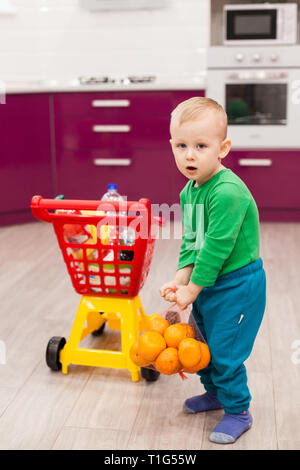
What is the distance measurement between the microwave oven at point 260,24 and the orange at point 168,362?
2.84 m

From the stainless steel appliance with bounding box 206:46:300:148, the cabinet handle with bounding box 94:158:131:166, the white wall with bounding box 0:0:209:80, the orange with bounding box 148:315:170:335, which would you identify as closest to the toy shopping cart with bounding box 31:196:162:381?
the orange with bounding box 148:315:170:335

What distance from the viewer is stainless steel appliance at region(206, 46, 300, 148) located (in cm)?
387

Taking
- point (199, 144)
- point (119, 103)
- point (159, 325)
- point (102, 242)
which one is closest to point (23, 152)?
point (119, 103)

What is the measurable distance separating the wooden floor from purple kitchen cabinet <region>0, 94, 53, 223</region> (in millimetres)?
1243

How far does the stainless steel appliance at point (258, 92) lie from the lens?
387cm

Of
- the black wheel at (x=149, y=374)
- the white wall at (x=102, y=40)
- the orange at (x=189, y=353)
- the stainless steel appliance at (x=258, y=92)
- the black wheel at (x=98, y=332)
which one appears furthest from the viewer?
the white wall at (x=102, y=40)

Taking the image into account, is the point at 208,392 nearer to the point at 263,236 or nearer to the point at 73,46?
the point at 263,236

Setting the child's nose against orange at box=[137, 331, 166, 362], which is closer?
the child's nose

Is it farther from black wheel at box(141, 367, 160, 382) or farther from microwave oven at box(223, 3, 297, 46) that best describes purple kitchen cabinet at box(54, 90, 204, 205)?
black wheel at box(141, 367, 160, 382)

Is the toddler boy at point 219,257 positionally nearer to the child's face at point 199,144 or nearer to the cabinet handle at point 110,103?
the child's face at point 199,144

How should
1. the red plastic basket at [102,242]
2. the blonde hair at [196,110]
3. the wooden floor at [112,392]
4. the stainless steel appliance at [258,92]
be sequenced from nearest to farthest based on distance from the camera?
1. the blonde hair at [196,110]
2. the wooden floor at [112,392]
3. the red plastic basket at [102,242]
4. the stainless steel appliance at [258,92]

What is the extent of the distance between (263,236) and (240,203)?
90.0 inches

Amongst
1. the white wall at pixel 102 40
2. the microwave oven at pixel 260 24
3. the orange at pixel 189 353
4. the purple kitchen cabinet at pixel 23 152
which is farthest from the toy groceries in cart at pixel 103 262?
the white wall at pixel 102 40

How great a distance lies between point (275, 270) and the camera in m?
3.07
